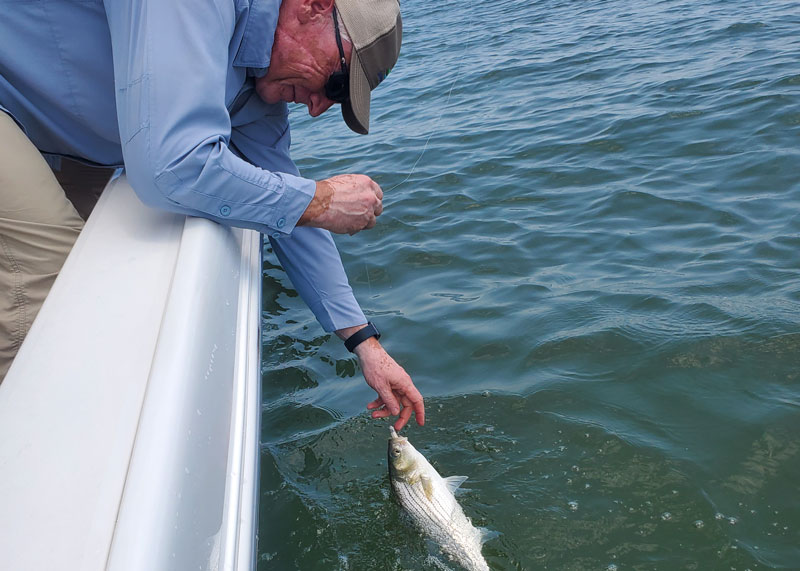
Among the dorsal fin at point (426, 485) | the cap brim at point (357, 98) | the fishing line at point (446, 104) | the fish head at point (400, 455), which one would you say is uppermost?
the cap brim at point (357, 98)

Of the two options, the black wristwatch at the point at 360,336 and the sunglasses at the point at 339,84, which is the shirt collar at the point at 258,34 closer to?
the sunglasses at the point at 339,84

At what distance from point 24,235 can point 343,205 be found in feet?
3.78

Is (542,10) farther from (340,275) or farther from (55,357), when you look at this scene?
(55,357)

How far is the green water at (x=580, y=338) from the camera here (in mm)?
3439

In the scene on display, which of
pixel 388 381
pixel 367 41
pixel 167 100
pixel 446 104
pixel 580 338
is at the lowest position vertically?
pixel 446 104

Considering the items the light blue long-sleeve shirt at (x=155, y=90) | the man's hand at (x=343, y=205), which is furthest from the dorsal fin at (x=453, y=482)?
the light blue long-sleeve shirt at (x=155, y=90)

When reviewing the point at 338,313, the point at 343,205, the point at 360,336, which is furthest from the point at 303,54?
the point at 360,336

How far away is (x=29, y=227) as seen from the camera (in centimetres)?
273

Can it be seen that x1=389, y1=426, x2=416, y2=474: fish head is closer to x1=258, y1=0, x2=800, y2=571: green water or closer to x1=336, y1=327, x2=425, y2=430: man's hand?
x1=336, y1=327, x2=425, y2=430: man's hand

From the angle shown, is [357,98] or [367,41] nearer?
[367,41]

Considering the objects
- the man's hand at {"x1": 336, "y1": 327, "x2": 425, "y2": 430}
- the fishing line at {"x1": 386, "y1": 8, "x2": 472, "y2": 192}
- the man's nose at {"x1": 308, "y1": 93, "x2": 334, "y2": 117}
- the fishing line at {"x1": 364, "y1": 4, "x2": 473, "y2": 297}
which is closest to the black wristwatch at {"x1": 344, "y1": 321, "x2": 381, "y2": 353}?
the man's hand at {"x1": 336, "y1": 327, "x2": 425, "y2": 430}

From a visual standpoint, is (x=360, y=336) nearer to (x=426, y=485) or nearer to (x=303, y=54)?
(x=426, y=485)

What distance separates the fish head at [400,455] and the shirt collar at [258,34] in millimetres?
1772

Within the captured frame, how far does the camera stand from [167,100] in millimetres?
2379
